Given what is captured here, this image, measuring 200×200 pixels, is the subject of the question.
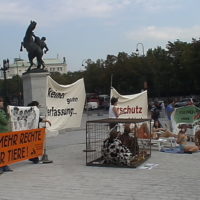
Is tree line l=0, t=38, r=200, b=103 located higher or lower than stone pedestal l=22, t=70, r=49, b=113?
higher

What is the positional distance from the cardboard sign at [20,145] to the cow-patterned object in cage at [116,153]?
1.85 metres

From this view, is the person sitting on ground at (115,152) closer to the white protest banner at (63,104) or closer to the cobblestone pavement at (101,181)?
the cobblestone pavement at (101,181)

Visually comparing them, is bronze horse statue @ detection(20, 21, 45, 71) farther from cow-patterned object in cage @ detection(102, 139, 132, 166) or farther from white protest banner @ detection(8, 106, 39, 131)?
cow-patterned object in cage @ detection(102, 139, 132, 166)

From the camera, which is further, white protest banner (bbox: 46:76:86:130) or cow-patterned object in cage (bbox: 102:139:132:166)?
white protest banner (bbox: 46:76:86:130)

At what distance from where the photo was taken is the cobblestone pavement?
7293mm

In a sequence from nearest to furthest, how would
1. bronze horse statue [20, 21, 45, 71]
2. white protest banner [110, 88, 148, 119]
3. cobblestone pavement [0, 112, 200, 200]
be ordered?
1. cobblestone pavement [0, 112, 200, 200]
2. white protest banner [110, 88, 148, 119]
3. bronze horse statue [20, 21, 45, 71]

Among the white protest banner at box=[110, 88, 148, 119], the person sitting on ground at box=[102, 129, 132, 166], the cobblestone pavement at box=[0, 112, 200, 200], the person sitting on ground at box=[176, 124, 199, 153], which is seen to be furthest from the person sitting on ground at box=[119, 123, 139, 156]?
the white protest banner at box=[110, 88, 148, 119]

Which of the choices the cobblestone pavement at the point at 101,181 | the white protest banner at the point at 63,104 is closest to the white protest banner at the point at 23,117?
the white protest banner at the point at 63,104

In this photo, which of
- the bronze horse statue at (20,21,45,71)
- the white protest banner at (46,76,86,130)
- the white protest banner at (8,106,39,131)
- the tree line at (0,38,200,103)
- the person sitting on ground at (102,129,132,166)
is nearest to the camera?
the person sitting on ground at (102,129,132,166)

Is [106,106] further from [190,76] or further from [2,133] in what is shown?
[2,133]

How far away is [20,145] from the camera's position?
410 inches

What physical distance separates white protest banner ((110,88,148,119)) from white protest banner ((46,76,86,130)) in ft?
7.64

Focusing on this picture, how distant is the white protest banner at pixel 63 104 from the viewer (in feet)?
Result: 38.6

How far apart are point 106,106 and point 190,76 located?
45.4 feet
